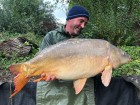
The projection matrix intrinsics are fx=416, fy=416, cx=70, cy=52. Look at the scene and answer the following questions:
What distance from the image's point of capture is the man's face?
3.23m

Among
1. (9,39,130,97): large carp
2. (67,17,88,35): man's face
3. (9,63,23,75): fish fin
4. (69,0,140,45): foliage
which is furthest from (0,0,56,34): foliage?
(9,63,23,75): fish fin

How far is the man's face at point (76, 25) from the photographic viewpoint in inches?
127

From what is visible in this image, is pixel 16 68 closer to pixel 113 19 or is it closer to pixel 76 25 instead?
pixel 76 25

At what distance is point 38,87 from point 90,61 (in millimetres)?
542

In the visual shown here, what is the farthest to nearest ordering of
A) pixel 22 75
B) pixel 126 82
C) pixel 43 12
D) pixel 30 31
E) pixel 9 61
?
pixel 43 12, pixel 30 31, pixel 9 61, pixel 126 82, pixel 22 75

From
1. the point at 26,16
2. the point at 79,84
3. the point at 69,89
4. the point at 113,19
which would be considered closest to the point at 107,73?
the point at 79,84

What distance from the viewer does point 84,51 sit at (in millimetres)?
2984

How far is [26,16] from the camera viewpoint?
36.6 feet

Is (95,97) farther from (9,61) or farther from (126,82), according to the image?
(9,61)

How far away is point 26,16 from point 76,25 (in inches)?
317

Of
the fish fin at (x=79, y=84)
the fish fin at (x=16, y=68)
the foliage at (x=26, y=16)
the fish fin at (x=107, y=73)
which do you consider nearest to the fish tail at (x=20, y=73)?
the fish fin at (x=16, y=68)

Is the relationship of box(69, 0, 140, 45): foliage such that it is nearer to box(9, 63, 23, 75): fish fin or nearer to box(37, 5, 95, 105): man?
box(37, 5, 95, 105): man

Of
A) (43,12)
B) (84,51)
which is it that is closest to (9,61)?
(84,51)

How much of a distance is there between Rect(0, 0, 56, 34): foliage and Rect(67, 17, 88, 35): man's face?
7398 millimetres
